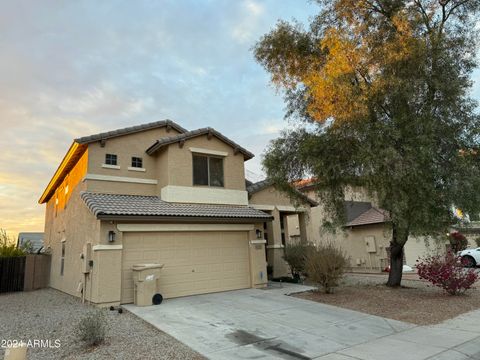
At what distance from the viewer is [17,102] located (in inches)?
570

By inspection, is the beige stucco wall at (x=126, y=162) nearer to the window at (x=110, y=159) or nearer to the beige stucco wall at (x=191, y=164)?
the window at (x=110, y=159)

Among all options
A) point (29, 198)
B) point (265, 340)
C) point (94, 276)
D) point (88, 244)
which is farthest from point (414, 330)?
point (29, 198)

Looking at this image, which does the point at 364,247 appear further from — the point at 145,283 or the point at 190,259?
the point at 145,283

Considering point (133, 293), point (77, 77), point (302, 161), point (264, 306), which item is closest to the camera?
point (264, 306)

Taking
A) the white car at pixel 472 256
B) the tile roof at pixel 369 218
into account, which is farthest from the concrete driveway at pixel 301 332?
the white car at pixel 472 256

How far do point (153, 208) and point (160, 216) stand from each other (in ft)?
2.45

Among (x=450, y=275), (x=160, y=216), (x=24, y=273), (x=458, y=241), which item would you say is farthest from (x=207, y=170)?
(x=458, y=241)

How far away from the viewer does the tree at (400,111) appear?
1016 cm

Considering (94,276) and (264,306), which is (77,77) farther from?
(264,306)

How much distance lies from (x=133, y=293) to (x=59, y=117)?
9.88m

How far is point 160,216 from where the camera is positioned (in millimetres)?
11461

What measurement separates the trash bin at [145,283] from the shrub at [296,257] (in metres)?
6.74

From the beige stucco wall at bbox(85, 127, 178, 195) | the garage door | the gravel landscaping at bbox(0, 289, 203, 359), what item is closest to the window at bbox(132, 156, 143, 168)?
the beige stucco wall at bbox(85, 127, 178, 195)

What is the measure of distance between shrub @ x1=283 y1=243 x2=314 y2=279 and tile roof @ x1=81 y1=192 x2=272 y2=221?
2346 millimetres
